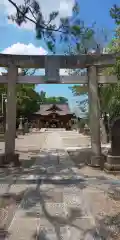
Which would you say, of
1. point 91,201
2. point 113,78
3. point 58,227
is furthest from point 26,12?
point 113,78

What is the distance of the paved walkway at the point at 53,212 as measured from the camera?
4.90 m

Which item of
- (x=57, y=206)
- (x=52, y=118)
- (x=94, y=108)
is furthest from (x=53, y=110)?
(x=57, y=206)

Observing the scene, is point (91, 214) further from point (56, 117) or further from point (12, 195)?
point (56, 117)

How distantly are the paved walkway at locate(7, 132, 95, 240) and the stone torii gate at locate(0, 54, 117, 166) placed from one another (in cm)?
251

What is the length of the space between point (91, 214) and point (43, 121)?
62.7m

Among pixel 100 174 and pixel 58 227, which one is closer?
pixel 58 227

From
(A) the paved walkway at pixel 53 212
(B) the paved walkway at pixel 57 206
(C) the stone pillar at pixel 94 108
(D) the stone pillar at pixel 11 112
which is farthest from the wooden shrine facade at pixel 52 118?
(A) the paved walkway at pixel 53 212

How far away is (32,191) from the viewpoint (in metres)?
7.70

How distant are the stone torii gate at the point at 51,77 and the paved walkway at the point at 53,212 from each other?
98.7 inches

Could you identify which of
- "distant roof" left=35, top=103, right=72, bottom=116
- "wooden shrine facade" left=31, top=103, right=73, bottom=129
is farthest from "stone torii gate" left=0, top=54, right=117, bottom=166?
"distant roof" left=35, top=103, right=72, bottom=116

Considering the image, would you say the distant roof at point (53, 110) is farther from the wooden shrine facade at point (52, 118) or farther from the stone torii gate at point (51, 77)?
the stone torii gate at point (51, 77)

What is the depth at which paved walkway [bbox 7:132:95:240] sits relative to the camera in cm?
490

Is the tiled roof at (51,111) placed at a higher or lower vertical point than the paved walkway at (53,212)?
higher

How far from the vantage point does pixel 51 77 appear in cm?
1181
